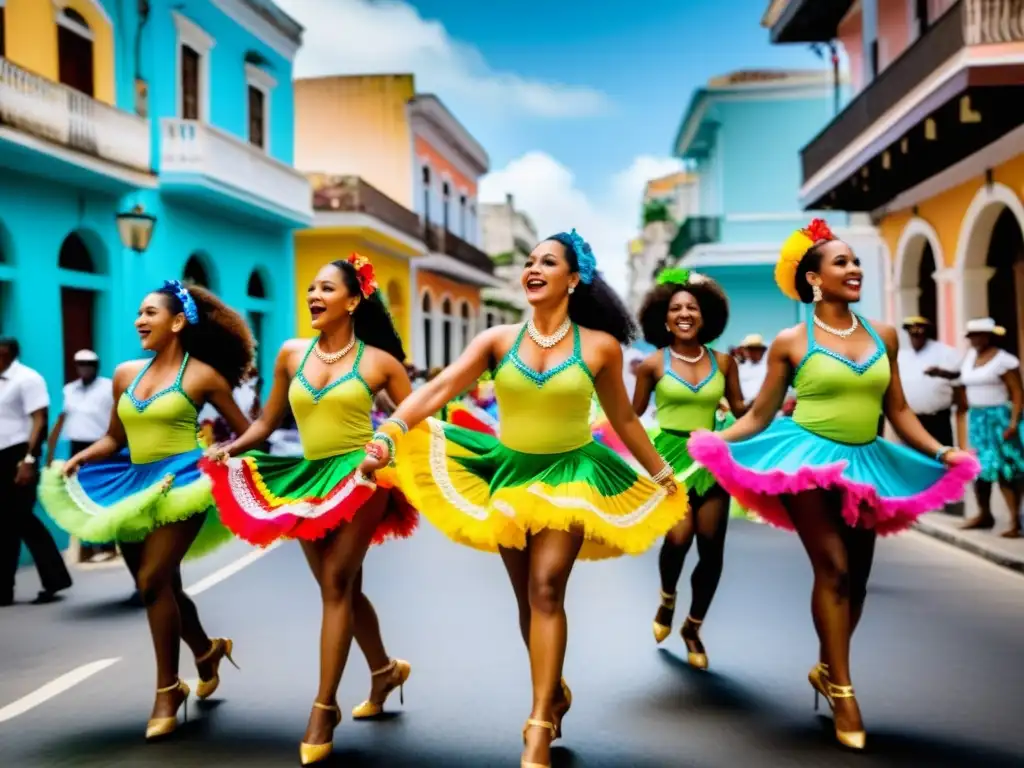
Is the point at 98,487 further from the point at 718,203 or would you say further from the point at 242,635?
the point at 718,203

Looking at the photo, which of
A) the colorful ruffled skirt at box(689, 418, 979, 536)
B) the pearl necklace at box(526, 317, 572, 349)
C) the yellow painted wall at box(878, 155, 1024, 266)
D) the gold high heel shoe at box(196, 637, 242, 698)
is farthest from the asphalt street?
the yellow painted wall at box(878, 155, 1024, 266)

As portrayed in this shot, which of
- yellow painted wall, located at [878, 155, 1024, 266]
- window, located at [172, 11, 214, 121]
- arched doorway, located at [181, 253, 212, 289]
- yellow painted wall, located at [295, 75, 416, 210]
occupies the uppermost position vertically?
yellow painted wall, located at [295, 75, 416, 210]

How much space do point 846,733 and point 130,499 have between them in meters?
3.27

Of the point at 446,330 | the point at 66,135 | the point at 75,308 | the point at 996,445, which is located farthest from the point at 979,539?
the point at 446,330

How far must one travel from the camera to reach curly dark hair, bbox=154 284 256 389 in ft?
18.7

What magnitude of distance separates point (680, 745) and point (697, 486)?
6.02ft

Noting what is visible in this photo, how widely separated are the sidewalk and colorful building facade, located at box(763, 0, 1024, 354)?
444 centimetres

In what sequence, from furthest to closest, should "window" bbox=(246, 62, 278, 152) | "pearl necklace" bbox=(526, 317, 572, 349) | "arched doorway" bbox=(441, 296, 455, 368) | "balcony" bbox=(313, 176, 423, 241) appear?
"arched doorway" bbox=(441, 296, 455, 368), "balcony" bbox=(313, 176, 423, 241), "window" bbox=(246, 62, 278, 152), "pearl necklace" bbox=(526, 317, 572, 349)

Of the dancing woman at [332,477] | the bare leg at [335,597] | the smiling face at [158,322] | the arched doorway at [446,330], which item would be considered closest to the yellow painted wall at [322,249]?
the arched doorway at [446,330]

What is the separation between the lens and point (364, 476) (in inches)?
176

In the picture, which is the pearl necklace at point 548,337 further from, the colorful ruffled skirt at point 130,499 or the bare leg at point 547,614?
the colorful ruffled skirt at point 130,499

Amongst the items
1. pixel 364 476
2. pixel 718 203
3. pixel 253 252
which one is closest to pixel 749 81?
pixel 718 203

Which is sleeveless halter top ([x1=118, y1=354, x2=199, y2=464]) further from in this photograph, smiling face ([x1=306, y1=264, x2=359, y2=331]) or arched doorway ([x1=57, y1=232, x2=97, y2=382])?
arched doorway ([x1=57, y1=232, x2=97, y2=382])

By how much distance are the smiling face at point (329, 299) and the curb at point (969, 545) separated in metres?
6.37
